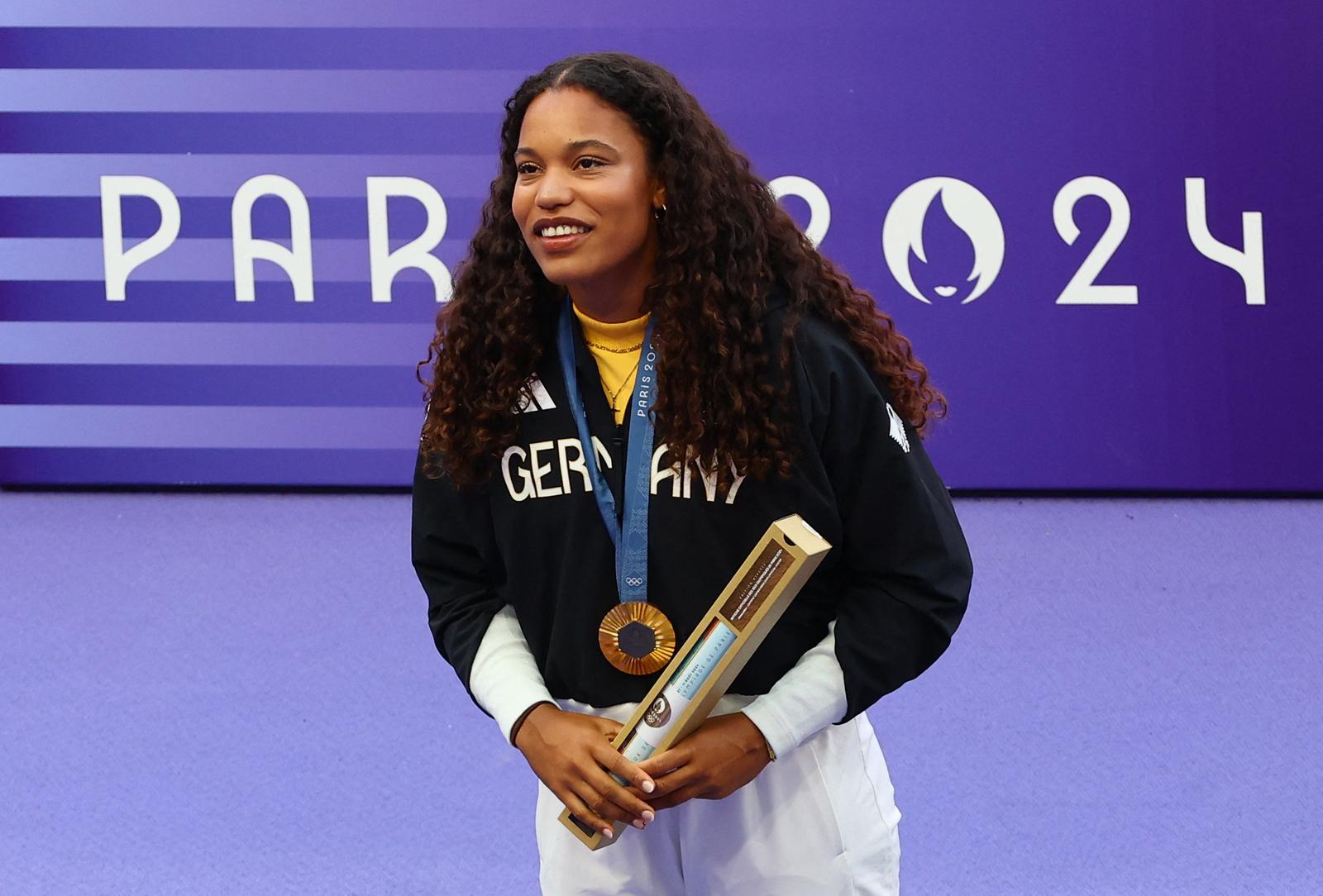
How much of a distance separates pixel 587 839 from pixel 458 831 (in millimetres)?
1620

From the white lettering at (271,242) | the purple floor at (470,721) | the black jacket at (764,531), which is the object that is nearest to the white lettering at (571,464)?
the black jacket at (764,531)

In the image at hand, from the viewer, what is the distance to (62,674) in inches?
158

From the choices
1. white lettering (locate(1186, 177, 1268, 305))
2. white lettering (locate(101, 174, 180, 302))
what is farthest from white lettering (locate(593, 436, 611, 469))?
white lettering (locate(101, 174, 180, 302))

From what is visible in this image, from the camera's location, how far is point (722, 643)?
153 cm

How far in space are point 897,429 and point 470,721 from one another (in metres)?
2.21

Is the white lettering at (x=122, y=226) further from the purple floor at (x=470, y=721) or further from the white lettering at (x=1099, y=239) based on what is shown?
the white lettering at (x=1099, y=239)

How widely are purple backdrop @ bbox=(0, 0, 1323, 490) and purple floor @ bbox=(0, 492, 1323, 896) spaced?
44 centimetres

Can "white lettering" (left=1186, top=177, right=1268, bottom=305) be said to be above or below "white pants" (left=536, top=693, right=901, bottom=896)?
above

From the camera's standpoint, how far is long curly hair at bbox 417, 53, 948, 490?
5.30 ft

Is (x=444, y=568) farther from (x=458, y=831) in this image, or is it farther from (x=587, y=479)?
(x=458, y=831)

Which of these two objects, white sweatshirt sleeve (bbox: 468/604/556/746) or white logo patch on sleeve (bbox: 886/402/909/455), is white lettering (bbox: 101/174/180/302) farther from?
white logo patch on sleeve (bbox: 886/402/909/455)

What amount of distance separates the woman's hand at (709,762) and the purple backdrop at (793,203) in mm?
3729

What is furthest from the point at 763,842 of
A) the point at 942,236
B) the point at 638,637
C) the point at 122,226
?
the point at 122,226

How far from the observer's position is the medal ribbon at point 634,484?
5.37 feet
